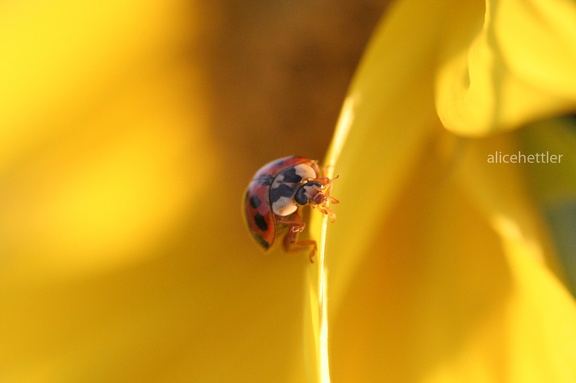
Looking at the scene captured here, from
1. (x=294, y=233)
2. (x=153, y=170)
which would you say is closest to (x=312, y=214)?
(x=294, y=233)

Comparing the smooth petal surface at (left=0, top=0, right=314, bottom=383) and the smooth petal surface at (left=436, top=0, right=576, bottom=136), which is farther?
the smooth petal surface at (left=0, top=0, right=314, bottom=383)

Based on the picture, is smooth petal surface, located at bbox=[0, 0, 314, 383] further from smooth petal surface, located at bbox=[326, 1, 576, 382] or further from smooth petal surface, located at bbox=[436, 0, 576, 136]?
smooth petal surface, located at bbox=[436, 0, 576, 136]

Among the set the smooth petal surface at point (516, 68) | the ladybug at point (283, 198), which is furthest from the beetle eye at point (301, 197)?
the smooth petal surface at point (516, 68)

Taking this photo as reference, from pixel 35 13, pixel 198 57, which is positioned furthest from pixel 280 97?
pixel 35 13

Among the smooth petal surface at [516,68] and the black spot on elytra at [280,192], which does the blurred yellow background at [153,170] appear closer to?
the black spot on elytra at [280,192]

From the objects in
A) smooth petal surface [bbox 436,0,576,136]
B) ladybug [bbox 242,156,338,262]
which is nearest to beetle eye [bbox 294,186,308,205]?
ladybug [bbox 242,156,338,262]

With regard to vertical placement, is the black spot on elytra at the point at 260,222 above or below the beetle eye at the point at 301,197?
below
